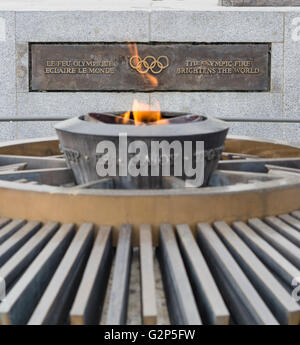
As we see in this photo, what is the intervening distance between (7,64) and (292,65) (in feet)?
16.1

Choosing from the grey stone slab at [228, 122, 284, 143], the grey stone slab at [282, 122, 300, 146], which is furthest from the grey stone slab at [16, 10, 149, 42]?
the grey stone slab at [282, 122, 300, 146]

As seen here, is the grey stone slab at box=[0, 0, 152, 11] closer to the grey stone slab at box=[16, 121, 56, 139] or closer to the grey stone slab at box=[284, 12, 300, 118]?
the grey stone slab at box=[16, 121, 56, 139]

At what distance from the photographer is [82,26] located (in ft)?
24.4

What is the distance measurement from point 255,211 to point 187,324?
3.51 ft

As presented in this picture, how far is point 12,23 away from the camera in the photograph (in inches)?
294

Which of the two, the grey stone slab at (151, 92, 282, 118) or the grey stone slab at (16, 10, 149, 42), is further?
the grey stone slab at (151, 92, 282, 118)

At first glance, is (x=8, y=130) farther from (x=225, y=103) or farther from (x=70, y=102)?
(x=225, y=103)

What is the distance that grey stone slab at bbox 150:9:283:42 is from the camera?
24.4 ft

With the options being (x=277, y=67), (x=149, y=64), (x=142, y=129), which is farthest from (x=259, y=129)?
(x=142, y=129)

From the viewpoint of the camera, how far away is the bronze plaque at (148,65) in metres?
7.49

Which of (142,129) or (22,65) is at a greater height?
(22,65)

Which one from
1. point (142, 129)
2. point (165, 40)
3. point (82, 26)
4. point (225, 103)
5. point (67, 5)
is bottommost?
point (142, 129)

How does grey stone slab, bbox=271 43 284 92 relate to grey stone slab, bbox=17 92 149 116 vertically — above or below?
above

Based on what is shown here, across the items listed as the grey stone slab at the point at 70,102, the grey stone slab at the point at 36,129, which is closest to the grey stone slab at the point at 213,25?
the grey stone slab at the point at 70,102
